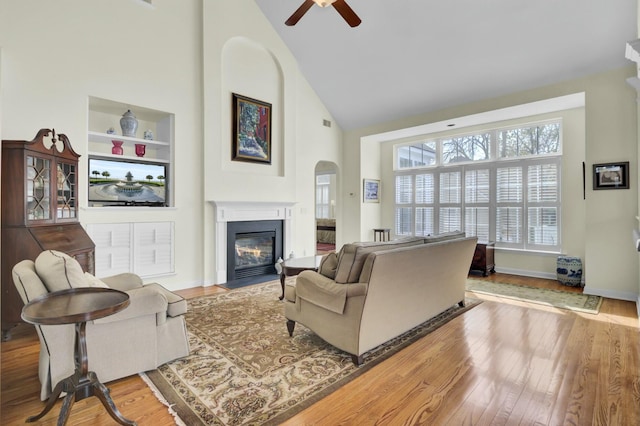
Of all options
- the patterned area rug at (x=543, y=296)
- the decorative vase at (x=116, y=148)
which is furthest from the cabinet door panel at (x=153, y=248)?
the patterned area rug at (x=543, y=296)

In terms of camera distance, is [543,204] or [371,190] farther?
[371,190]

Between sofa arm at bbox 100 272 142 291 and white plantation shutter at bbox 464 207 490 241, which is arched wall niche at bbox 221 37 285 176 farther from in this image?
white plantation shutter at bbox 464 207 490 241

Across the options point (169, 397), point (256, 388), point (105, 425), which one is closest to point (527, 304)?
point (256, 388)

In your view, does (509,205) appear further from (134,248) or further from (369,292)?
(134,248)

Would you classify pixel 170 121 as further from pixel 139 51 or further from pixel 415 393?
pixel 415 393

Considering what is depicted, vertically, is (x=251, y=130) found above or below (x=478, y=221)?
above

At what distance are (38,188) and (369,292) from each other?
3.45 m

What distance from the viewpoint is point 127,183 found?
4.54m

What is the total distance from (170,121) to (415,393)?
4.69 meters

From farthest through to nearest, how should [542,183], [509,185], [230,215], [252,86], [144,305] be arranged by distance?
[509,185], [252,86], [542,183], [230,215], [144,305]

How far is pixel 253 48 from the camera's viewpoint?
5.81m

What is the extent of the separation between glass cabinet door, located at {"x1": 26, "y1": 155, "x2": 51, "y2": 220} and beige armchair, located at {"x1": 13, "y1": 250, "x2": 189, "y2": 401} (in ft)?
3.92

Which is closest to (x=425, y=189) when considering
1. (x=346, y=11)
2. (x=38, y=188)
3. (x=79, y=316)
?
→ (x=346, y=11)

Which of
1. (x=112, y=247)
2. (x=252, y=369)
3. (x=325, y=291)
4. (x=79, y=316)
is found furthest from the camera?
(x=112, y=247)
